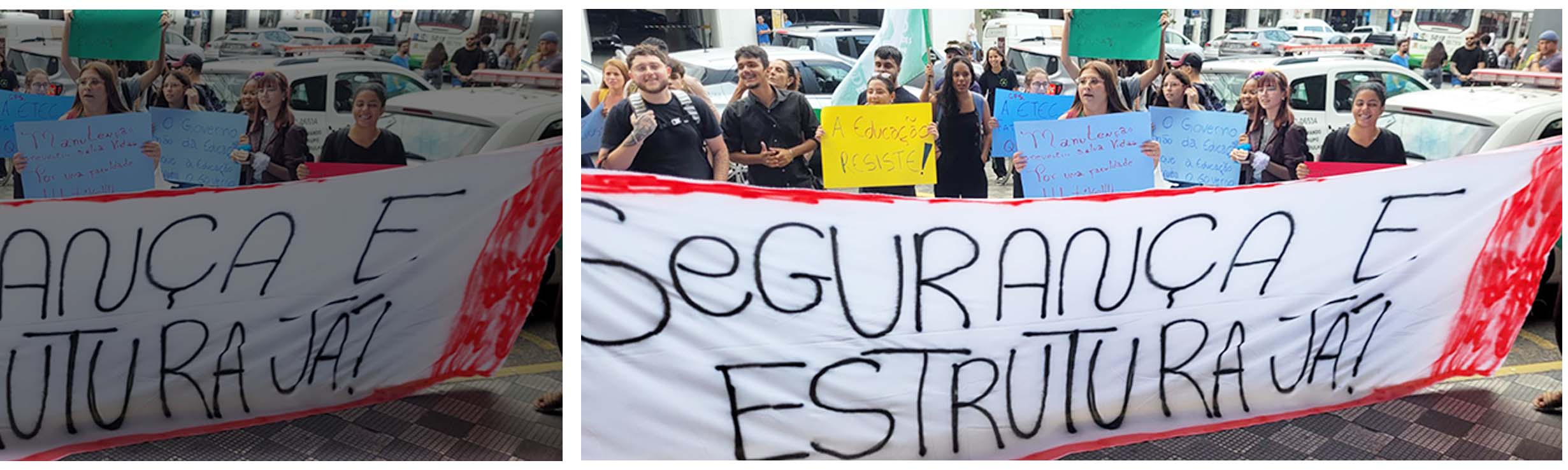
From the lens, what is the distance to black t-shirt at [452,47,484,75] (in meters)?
4.93

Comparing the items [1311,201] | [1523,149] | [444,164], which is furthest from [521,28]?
[1523,149]

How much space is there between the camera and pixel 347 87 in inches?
191

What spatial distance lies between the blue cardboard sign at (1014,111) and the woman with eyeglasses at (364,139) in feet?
7.53

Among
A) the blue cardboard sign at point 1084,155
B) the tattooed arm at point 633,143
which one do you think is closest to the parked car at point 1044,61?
the blue cardboard sign at point 1084,155

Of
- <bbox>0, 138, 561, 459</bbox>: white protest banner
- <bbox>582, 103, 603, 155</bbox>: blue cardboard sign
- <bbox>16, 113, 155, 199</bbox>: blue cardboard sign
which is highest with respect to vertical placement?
<bbox>582, 103, 603, 155</bbox>: blue cardboard sign

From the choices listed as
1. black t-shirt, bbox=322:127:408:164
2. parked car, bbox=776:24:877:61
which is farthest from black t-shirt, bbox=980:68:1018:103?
black t-shirt, bbox=322:127:408:164

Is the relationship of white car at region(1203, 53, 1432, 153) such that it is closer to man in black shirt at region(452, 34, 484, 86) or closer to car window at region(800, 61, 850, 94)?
car window at region(800, 61, 850, 94)

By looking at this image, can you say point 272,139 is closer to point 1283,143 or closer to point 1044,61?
point 1044,61

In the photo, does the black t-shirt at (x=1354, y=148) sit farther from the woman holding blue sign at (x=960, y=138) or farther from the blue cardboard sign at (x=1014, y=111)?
the woman holding blue sign at (x=960, y=138)

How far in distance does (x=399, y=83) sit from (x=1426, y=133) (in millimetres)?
3937

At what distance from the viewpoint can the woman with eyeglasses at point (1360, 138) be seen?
189 inches

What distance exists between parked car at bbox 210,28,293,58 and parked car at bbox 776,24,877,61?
1872mm

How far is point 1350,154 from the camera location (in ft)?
15.8

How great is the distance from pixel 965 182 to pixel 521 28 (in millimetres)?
1830
